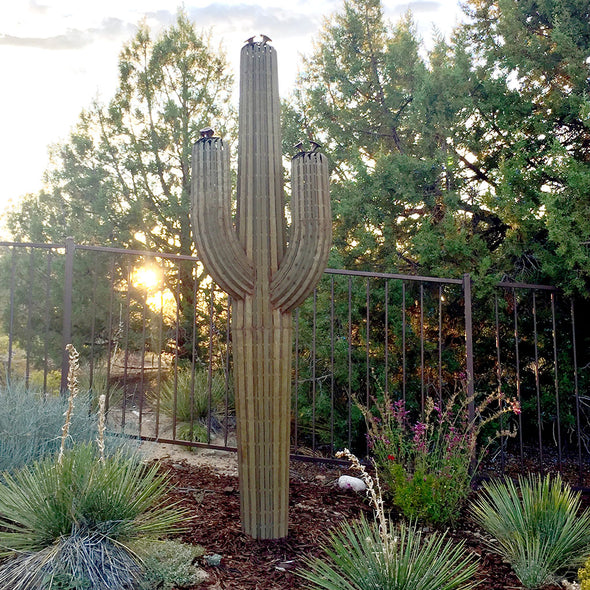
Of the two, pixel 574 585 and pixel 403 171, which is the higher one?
pixel 403 171

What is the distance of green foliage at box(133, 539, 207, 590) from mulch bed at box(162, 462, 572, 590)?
0.10 meters

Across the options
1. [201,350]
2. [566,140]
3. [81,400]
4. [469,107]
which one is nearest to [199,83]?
[201,350]

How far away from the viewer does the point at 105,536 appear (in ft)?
7.73

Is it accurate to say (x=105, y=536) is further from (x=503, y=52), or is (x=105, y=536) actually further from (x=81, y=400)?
(x=503, y=52)

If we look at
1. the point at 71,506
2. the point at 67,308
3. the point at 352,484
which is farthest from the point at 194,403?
the point at 71,506

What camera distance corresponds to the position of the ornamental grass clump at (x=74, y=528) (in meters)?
2.23

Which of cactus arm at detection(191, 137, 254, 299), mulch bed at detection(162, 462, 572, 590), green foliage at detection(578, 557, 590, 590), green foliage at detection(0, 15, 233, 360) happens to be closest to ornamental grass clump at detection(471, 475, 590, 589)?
mulch bed at detection(162, 462, 572, 590)

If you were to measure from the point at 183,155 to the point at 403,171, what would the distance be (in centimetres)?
457

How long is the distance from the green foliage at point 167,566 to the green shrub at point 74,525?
60 millimetres

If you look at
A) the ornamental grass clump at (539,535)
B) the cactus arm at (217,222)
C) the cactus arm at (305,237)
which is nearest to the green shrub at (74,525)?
the cactus arm at (217,222)

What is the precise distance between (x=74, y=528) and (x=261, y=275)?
5.15 feet

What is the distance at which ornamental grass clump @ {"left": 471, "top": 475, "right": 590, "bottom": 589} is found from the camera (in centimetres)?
271

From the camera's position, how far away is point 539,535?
285 cm

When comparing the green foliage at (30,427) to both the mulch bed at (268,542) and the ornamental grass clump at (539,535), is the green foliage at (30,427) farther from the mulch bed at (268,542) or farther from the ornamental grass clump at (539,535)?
the ornamental grass clump at (539,535)
